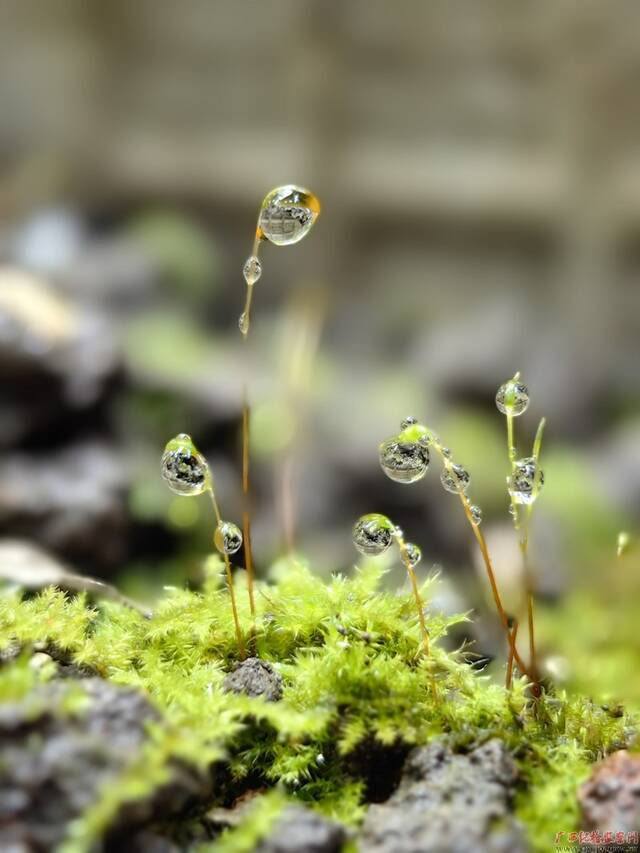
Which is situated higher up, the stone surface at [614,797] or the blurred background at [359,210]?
the blurred background at [359,210]

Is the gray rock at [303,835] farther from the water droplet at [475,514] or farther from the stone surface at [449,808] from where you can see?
the water droplet at [475,514]

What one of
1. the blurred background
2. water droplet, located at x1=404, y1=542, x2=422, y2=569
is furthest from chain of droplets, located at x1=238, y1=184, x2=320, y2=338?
the blurred background

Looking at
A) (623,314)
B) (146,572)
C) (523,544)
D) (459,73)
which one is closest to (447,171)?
(459,73)

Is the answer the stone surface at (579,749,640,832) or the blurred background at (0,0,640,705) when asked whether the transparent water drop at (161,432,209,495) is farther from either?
the blurred background at (0,0,640,705)

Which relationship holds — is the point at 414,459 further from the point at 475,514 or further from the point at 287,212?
the point at 287,212

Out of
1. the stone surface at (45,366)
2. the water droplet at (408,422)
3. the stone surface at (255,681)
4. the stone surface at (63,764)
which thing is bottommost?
the stone surface at (63,764)

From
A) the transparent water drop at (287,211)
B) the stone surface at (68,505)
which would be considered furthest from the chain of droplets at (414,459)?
the stone surface at (68,505)
